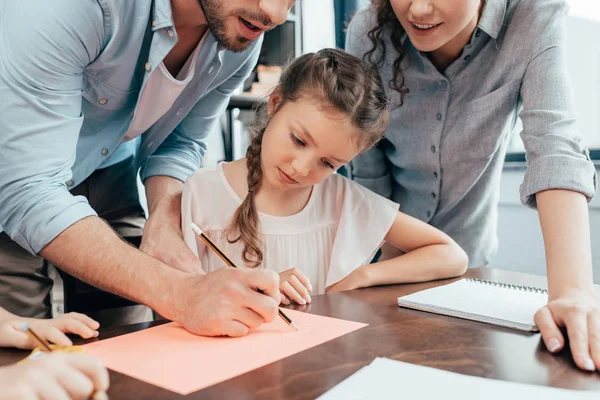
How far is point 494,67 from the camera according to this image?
126cm

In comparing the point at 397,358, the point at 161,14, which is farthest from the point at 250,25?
the point at 397,358

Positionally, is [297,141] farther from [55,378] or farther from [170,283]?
[55,378]

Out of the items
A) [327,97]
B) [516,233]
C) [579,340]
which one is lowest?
[516,233]

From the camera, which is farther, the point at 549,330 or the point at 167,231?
the point at 167,231

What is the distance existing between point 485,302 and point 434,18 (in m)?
0.59

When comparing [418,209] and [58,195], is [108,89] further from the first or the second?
[418,209]

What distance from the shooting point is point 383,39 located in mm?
1377

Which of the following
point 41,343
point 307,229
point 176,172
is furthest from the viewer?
point 176,172

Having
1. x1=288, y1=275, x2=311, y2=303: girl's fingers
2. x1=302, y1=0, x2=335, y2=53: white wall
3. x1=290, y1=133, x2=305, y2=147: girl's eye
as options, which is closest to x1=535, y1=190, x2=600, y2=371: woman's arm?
x1=288, y1=275, x2=311, y2=303: girl's fingers

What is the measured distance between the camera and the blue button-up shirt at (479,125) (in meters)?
1.04

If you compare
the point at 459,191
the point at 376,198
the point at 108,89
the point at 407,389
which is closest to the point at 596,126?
the point at 459,191

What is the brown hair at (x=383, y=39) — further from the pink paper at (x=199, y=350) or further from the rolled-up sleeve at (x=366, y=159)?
the pink paper at (x=199, y=350)


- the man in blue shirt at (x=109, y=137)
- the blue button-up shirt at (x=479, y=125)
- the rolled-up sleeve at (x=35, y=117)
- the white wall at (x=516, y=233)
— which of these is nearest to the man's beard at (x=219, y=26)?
Result: the man in blue shirt at (x=109, y=137)

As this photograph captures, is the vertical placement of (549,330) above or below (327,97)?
below
